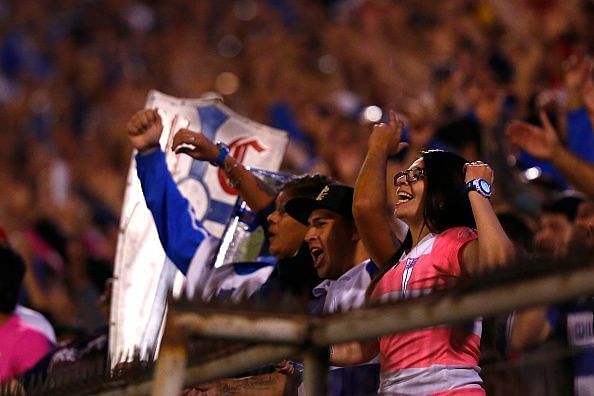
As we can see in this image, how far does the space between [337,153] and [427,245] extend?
392cm

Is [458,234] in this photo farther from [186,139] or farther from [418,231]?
[186,139]

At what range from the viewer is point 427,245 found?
398 cm

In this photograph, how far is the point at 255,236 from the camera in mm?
5492

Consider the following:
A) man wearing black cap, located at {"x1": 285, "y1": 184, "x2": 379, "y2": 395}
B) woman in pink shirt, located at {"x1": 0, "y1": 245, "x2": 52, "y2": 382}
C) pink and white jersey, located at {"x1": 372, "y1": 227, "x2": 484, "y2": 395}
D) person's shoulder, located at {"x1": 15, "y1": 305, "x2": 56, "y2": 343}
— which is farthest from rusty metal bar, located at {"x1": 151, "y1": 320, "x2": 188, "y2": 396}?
person's shoulder, located at {"x1": 15, "y1": 305, "x2": 56, "y2": 343}

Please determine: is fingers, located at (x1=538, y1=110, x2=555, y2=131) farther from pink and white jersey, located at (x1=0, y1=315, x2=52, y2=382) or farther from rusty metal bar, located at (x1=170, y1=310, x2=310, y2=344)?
rusty metal bar, located at (x1=170, y1=310, x2=310, y2=344)

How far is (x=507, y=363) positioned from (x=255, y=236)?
1726mm

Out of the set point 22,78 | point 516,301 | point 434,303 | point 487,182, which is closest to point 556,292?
point 516,301

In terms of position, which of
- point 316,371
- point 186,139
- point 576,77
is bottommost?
point 316,371

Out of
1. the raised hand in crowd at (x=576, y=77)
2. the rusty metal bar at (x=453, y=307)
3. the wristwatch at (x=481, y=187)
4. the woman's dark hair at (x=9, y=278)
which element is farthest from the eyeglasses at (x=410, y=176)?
the woman's dark hair at (x=9, y=278)

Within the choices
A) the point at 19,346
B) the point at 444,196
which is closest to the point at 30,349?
the point at 19,346

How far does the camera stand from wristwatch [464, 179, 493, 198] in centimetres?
387

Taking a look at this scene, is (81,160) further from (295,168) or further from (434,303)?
(434,303)

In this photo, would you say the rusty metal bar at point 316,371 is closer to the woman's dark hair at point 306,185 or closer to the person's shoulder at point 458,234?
the person's shoulder at point 458,234

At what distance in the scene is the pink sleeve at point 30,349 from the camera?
19.3 feet
